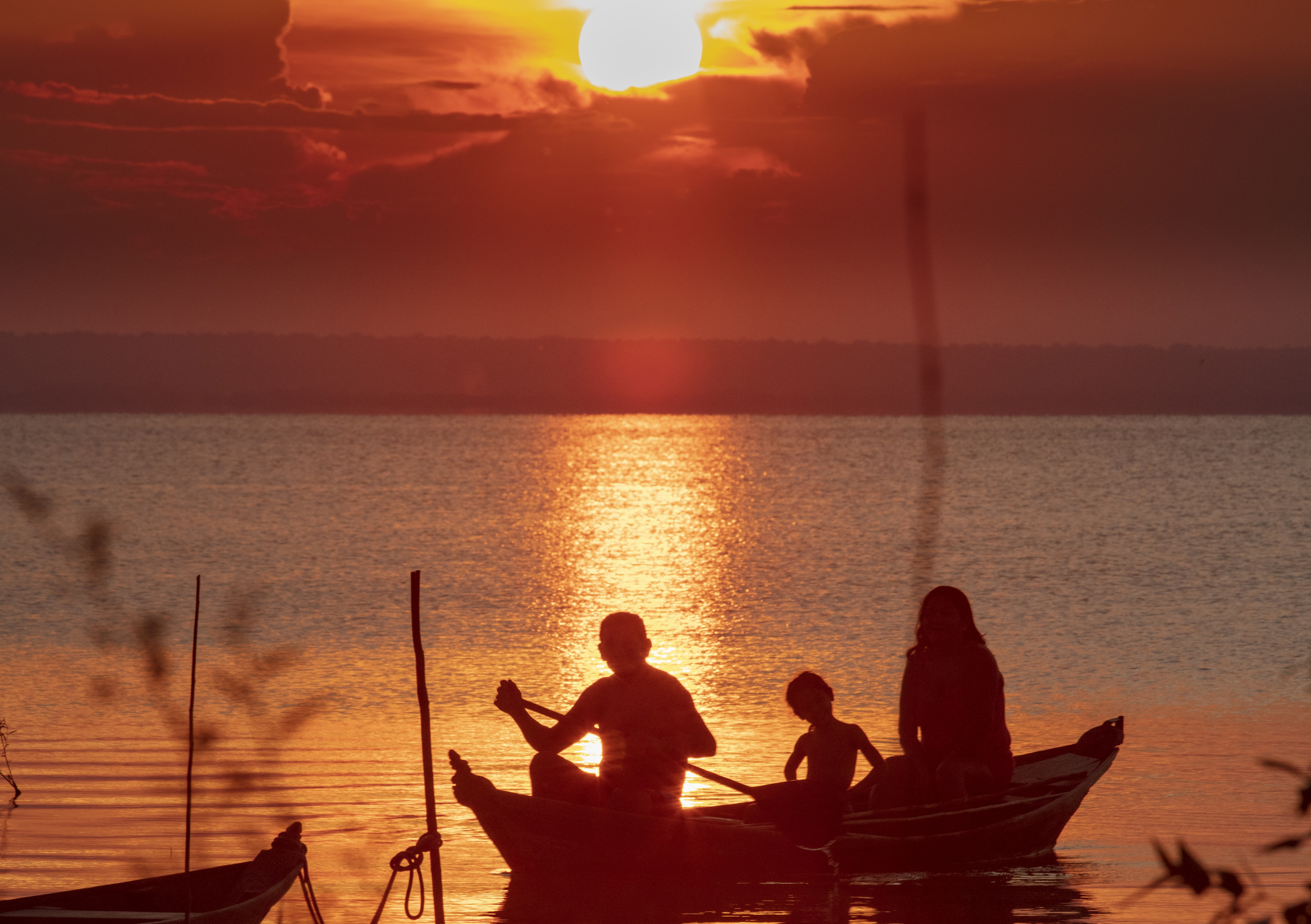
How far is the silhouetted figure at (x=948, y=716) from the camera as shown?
8.81 meters

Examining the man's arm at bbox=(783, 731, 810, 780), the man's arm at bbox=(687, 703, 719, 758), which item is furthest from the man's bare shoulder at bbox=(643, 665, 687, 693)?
the man's arm at bbox=(783, 731, 810, 780)

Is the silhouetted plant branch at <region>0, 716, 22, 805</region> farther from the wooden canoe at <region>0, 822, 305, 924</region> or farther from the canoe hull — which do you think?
the wooden canoe at <region>0, 822, 305, 924</region>

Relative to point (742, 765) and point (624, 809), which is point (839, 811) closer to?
point (624, 809)

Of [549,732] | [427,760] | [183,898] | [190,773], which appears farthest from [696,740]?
[190,773]

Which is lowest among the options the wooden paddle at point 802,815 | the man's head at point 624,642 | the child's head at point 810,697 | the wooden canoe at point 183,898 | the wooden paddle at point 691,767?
the wooden canoe at point 183,898

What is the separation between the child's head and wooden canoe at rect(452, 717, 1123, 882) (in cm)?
68

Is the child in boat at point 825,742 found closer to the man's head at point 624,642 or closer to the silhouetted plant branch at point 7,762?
the man's head at point 624,642

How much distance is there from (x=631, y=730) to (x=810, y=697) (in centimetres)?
116

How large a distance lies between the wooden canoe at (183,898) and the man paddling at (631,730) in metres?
1.37

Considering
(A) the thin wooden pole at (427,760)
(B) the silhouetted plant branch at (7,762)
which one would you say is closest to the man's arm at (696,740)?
(A) the thin wooden pole at (427,760)

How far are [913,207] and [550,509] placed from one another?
61.9 metres

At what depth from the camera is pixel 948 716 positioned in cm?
911

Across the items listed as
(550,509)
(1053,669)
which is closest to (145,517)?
(550,509)

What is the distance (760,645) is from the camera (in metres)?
24.2
